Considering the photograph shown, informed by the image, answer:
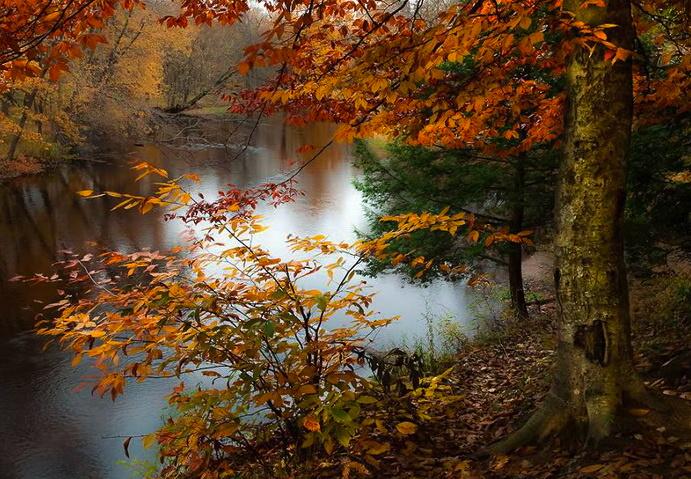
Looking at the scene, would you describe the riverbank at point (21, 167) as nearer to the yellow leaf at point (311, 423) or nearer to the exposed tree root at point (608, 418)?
the yellow leaf at point (311, 423)

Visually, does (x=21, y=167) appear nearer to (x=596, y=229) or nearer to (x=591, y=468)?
(x=596, y=229)

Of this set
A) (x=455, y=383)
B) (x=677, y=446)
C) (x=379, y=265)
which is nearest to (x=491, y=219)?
(x=379, y=265)

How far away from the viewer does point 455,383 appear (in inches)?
242

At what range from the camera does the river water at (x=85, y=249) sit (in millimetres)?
7668

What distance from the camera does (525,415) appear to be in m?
4.17

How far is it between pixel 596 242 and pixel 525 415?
166cm

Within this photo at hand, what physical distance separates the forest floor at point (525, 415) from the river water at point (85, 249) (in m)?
2.60

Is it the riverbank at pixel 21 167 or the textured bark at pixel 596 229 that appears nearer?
the textured bark at pixel 596 229

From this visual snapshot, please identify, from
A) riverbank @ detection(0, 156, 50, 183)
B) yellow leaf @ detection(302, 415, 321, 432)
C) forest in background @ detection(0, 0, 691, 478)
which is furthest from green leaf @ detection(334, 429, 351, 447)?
riverbank @ detection(0, 156, 50, 183)

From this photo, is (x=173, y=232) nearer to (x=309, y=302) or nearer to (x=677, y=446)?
(x=309, y=302)

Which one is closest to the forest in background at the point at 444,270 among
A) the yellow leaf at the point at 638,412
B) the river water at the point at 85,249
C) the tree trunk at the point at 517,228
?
the yellow leaf at the point at 638,412

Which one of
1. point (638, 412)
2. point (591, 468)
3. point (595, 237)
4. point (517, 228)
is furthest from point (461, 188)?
point (591, 468)

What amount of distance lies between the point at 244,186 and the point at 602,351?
68.3 ft

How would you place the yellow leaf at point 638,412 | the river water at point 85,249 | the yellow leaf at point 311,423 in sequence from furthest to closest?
the river water at point 85,249, the yellow leaf at point 638,412, the yellow leaf at point 311,423
